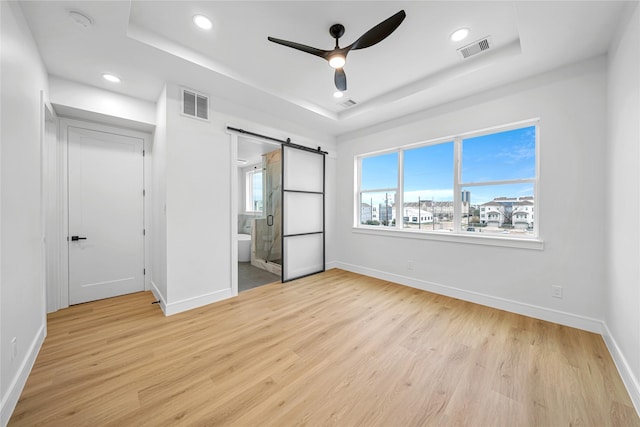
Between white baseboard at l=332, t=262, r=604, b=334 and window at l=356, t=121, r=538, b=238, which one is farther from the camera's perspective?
window at l=356, t=121, r=538, b=238

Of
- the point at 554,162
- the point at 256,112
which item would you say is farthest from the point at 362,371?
the point at 256,112

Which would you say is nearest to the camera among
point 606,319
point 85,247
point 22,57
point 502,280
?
point 22,57

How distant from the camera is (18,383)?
1.60m

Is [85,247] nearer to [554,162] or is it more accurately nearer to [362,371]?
[362,371]

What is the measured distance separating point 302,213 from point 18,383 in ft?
11.6

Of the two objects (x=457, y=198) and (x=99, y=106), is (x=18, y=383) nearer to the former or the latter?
(x=99, y=106)

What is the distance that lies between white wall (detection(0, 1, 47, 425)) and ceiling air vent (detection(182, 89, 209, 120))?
121 centimetres

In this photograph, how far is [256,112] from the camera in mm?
3660

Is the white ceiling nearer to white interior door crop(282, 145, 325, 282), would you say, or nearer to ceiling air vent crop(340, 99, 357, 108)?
ceiling air vent crop(340, 99, 357, 108)

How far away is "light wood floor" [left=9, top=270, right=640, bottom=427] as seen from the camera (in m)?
1.48

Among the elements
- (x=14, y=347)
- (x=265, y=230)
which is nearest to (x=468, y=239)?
(x=265, y=230)

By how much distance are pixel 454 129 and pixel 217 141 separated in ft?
11.0

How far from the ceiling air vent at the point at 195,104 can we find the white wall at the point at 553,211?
327 cm

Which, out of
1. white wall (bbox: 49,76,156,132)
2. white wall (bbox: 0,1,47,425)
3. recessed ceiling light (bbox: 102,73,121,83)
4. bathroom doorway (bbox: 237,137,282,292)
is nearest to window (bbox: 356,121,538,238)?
bathroom doorway (bbox: 237,137,282,292)
